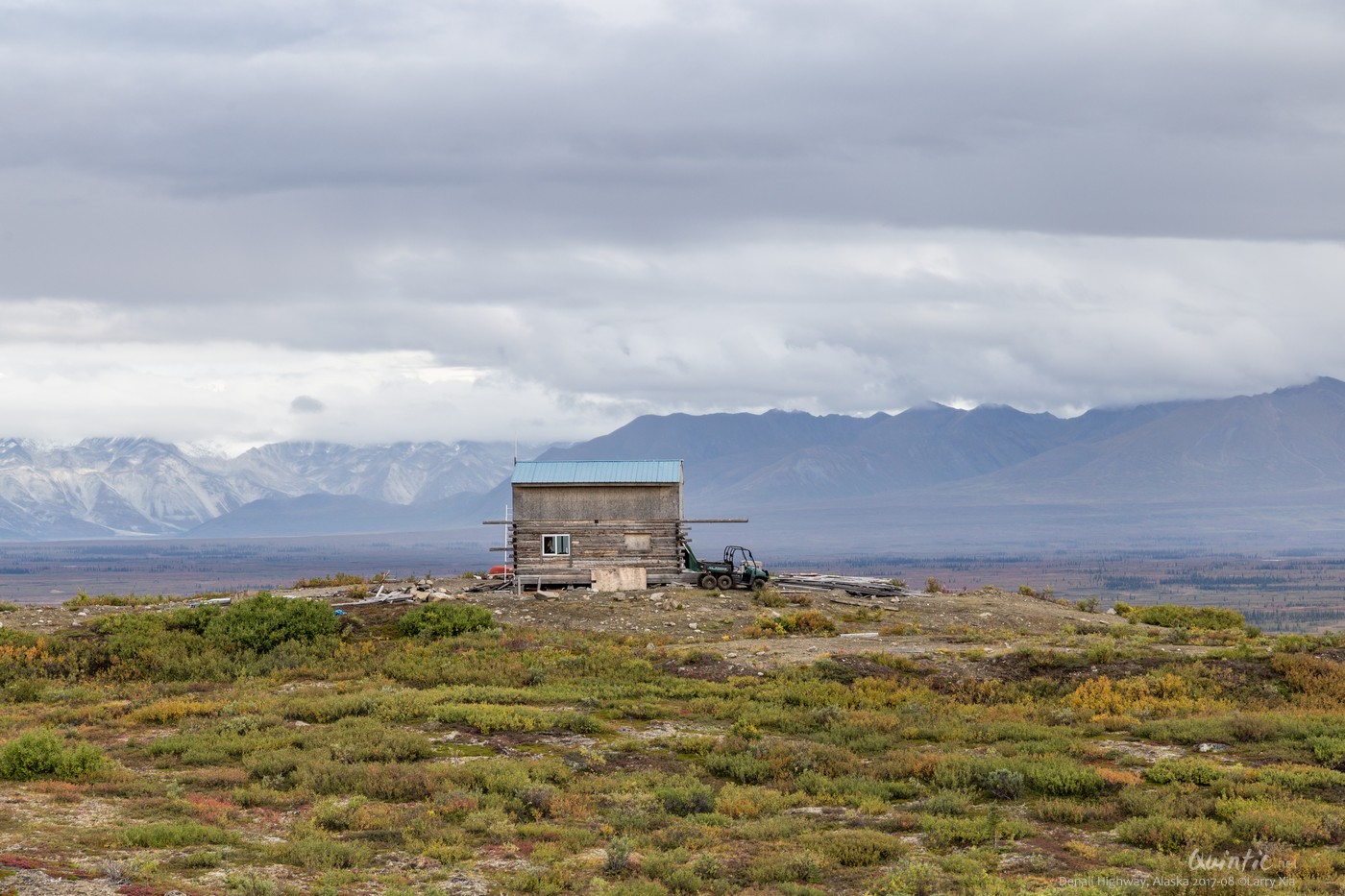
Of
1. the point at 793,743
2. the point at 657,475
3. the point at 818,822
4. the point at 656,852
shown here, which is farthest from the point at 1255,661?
the point at 657,475

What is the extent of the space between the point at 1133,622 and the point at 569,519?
2335cm

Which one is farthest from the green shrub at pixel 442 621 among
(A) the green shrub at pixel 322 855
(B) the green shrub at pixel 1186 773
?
(B) the green shrub at pixel 1186 773

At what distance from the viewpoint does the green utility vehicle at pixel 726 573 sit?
50.9m

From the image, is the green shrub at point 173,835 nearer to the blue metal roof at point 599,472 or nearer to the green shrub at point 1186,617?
the blue metal roof at point 599,472

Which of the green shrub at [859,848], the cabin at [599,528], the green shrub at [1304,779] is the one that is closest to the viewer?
the green shrub at [859,848]

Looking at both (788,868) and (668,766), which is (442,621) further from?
(788,868)

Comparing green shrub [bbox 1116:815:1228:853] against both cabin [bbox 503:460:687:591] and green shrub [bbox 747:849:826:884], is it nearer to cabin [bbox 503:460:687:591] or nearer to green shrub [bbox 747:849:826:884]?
green shrub [bbox 747:849:826:884]

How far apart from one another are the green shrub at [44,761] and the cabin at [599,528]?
3182 centimetres

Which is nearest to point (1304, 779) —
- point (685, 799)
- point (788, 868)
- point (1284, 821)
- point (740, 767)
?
point (1284, 821)

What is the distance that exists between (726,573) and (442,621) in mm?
17660

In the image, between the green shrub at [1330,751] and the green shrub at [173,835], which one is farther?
the green shrub at [1330,751]

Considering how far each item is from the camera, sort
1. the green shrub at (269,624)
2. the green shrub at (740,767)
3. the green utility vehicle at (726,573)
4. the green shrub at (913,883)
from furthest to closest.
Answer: the green utility vehicle at (726,573), the green shrub at (269,624), the green shrub at (740,767), the green shrub at (913,883)

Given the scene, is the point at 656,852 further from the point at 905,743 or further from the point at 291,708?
the point at 291,708

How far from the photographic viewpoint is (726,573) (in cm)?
5156
